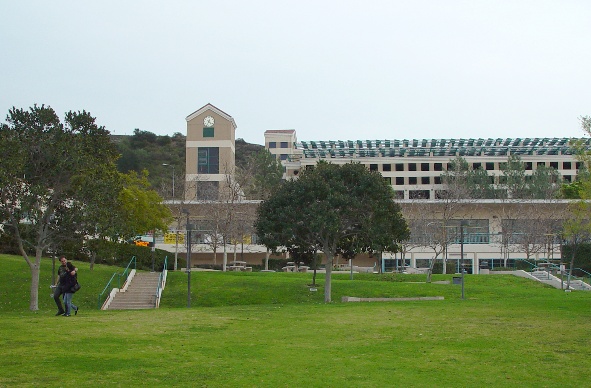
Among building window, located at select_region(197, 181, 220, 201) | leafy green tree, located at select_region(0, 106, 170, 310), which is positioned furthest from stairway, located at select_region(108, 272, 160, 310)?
building window, located at select_region(197, 181, 220, 201)

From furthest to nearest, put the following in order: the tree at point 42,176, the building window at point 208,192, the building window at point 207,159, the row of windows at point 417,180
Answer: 1. the row of windows at point 417,180
2. the building window at point 207,159
3. the building window at point 208,192
4. the tree at point 42,176

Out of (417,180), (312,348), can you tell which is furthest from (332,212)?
(417,180)

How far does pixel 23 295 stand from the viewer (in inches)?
1374

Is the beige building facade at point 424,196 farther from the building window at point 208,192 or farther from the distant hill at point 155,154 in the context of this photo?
the distant hill at point 155,154

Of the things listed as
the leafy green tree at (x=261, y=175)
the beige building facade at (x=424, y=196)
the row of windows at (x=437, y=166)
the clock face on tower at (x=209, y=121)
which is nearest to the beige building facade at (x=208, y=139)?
the clock face on tower at (x=209, y=121)

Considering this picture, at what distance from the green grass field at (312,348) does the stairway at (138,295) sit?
31.6 feet

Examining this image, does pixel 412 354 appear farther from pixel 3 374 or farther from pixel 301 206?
pixel 301 206

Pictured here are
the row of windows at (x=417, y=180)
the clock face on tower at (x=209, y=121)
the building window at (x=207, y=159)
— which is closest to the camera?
the building window at (x=207, y=159)

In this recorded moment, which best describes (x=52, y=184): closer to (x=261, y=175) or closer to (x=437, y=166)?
(x=261, y=175)

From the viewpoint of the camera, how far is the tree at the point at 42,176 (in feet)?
99.7

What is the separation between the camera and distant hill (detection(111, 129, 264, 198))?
4316 inches

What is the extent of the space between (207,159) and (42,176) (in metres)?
60.4

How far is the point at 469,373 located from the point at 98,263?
42736mm

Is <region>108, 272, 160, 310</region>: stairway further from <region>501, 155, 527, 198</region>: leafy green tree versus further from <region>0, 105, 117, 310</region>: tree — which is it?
<region>501, 155, 527, 198</region>: leafy green tree
